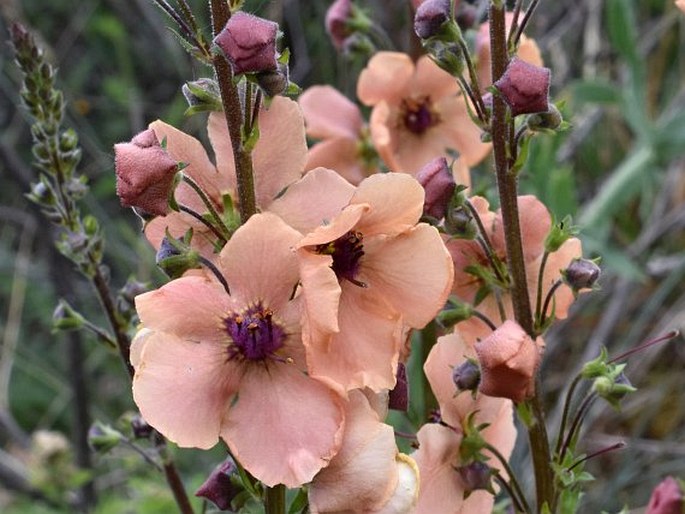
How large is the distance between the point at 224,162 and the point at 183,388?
273 millimetres

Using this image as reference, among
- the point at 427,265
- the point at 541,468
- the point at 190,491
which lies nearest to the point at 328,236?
the point at 427,265

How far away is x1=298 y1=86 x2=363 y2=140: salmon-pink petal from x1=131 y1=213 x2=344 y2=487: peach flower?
2.38 ft

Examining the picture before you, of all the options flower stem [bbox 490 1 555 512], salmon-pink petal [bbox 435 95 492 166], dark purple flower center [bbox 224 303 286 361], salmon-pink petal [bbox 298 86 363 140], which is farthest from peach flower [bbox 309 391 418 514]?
salmon-pink petal [bbox 298 86 363 140]

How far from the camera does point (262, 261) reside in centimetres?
97

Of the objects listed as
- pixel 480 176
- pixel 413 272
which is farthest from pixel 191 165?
pixel 480 176

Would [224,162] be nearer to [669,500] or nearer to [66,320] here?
[66,320]

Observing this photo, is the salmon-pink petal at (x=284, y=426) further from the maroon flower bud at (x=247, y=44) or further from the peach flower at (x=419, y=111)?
the peach flower at (x=419, y=111)

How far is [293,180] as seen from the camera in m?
1.12

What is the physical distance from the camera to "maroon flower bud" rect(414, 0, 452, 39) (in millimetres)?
1091

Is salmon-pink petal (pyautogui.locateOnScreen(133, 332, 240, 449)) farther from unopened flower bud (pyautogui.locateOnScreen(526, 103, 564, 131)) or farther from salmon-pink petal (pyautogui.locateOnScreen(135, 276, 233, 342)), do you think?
unopened flower bud (pyautogui.locateOnScreen(526, 103, 564, 131))

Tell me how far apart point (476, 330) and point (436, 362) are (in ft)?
0.26

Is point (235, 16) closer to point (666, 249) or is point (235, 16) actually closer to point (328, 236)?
point (328, 236)

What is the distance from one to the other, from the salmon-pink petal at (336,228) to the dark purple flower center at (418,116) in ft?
2.37

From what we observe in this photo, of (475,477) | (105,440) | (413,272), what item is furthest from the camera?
(105,440)
